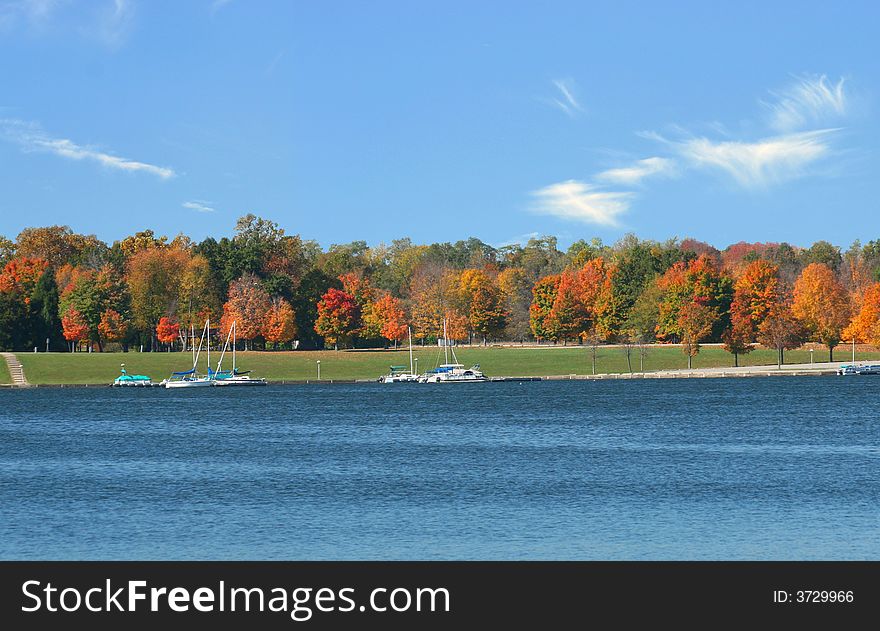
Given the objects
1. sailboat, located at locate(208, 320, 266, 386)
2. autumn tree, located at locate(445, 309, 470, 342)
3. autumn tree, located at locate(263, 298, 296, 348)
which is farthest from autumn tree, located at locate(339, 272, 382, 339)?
sailboat, located at locate(208, 320, 266, 386)

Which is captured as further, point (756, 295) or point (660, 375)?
point (756, 295)

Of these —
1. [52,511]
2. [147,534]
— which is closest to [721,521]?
[147,534]

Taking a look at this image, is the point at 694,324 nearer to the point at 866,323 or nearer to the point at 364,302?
the point at 866,323

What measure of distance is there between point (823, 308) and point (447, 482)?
113080 mm

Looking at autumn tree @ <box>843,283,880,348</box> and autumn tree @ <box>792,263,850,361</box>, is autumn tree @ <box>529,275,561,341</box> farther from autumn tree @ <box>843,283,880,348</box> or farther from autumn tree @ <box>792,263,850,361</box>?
autumn tree @ <box>843,283,880,348</box>

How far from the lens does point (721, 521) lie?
37469mm

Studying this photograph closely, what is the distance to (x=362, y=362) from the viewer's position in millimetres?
153750

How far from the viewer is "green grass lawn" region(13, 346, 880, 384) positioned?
144 m

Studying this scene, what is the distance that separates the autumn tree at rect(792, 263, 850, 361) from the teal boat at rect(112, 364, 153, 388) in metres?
82.6

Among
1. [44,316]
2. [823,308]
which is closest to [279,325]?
[44,316]

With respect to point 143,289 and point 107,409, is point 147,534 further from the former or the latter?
point 143,289

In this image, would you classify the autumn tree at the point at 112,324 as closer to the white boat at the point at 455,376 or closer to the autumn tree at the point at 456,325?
the white boat at the point at 455,376

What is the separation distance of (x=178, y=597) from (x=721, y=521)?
61.5ft

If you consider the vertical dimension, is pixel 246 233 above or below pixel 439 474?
above
